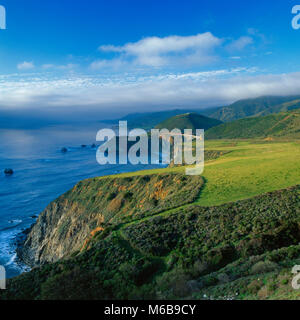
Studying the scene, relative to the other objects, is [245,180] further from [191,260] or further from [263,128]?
[263,128]

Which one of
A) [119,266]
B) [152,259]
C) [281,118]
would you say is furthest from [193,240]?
[281,118]

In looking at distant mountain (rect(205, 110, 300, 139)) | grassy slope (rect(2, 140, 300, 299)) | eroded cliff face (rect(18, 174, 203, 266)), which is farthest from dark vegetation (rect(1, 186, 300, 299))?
distant mountain (rect(205, 110, 300, 139))

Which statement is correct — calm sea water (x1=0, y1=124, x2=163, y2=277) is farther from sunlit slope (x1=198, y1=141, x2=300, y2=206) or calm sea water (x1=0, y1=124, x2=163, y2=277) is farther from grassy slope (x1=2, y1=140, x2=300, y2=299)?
sunlit slope (x1=198, y1=141, x2=300, y2=206)

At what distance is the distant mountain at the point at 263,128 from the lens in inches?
5623

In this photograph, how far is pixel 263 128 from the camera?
6442 inches

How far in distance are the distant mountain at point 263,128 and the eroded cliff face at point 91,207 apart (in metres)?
106

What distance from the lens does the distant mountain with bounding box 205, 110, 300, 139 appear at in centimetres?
14282

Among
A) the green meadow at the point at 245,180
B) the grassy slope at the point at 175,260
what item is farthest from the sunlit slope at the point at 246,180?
the grassy slope at the point at 175,260

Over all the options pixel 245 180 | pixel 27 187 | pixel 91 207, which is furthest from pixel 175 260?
pixel 27 187

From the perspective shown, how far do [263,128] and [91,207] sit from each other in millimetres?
143657

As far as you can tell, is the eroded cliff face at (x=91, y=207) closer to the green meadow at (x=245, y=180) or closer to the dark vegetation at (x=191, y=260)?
the green meadow at (x=245, y=180)

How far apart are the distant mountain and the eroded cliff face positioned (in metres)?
106
